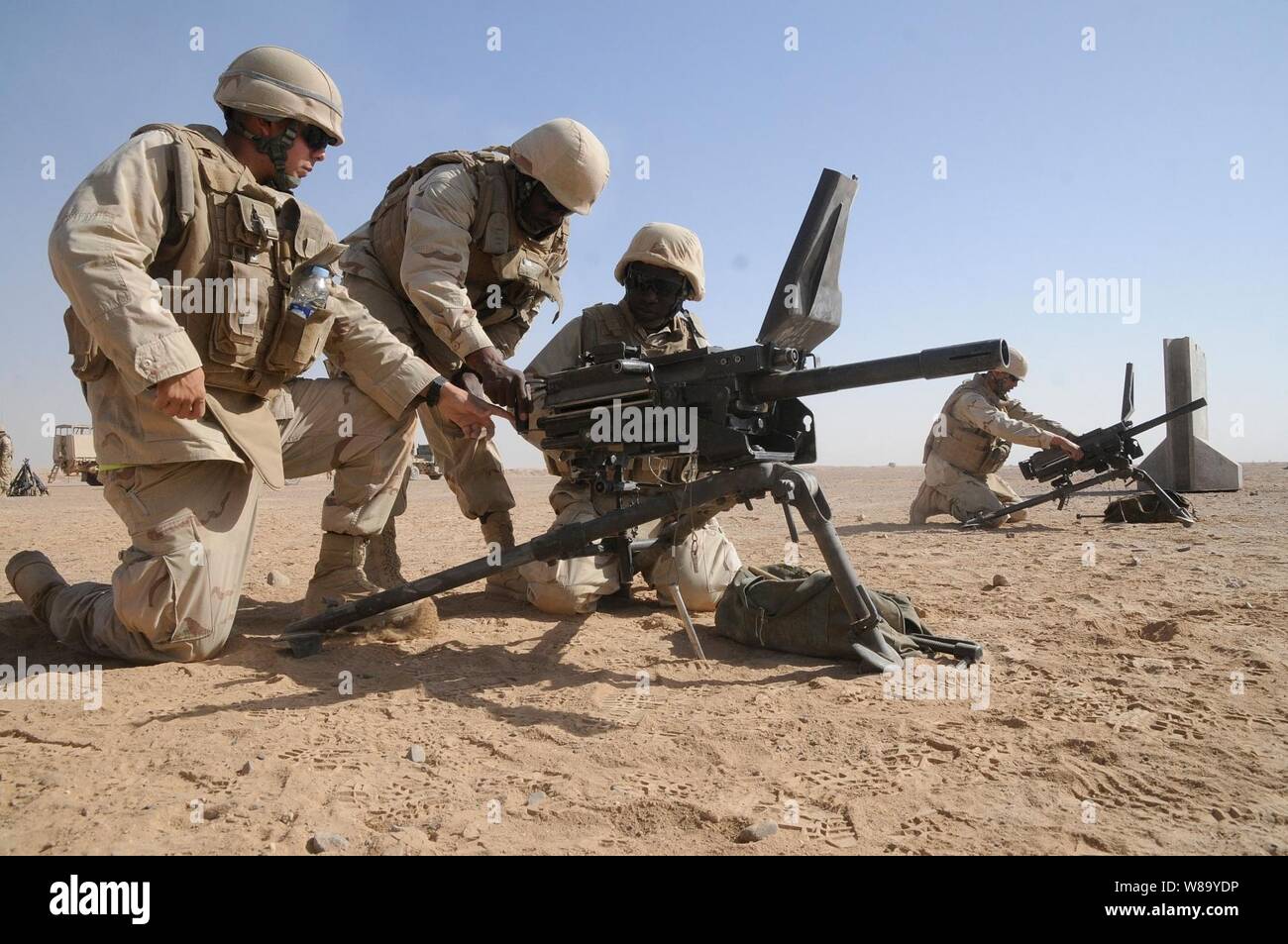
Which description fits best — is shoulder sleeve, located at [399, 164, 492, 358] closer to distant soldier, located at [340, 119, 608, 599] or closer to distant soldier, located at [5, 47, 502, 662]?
distant soldier, located at [340, 119, 608, 599]

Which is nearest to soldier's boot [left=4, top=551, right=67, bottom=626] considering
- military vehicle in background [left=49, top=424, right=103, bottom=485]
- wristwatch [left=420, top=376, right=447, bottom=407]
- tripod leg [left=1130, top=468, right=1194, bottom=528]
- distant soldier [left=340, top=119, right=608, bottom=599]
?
distant soldier [left=340, top=119, right=608, bottom=599]

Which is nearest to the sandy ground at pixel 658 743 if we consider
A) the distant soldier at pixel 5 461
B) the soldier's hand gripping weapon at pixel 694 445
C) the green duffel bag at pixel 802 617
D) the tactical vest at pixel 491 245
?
the green duffel bag at pixel 802 617

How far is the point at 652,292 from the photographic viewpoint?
4.57 meters

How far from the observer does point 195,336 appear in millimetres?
3268

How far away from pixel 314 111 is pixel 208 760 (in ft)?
7.91

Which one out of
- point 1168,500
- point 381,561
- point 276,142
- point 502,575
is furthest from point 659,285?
point 1168,500

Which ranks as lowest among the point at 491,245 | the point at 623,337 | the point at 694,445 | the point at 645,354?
the point at 694,445

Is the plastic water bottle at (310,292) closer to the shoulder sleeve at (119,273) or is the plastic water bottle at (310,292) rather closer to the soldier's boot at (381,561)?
the shoulder sleeve at (119,273)

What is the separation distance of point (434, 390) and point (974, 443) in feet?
22.2

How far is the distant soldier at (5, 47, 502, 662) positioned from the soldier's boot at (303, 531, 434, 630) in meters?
0.46

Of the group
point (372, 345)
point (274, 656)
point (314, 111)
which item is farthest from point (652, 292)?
point (274, 656)

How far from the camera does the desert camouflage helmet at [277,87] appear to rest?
3324mm

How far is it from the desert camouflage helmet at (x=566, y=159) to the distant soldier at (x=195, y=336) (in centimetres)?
90

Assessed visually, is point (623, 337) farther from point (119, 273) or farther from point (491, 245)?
point (119, 273)
